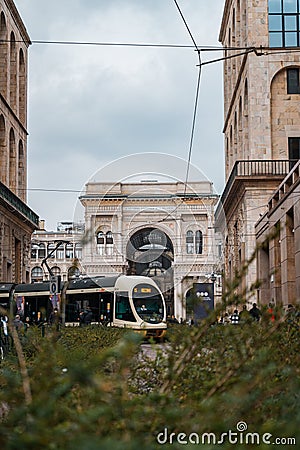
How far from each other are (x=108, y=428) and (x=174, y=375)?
834 mm

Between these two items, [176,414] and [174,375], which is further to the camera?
[174,375]

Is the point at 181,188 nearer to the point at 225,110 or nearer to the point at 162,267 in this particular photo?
the point at 225,110

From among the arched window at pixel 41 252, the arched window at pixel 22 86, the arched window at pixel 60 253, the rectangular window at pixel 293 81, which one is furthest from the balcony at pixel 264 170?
the arched window at pixel 41 252

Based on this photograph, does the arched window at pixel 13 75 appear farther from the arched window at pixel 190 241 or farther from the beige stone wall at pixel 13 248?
the arched window at pixel 190 241

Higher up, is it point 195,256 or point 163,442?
point 195,256

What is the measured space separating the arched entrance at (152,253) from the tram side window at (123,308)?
40666 mm

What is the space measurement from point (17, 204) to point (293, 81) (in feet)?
56.2

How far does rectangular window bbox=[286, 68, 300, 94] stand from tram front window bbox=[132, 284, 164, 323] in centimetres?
1236

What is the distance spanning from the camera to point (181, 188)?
5634 cm

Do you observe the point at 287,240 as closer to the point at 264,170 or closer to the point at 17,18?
the point at 264,170

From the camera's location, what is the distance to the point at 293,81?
42594 mm

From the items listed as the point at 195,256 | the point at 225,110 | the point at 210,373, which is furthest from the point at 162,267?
the point at 210,373

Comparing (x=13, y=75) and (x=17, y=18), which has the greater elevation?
(x=17, y=18)

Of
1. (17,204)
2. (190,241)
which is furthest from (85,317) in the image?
(190,241)
